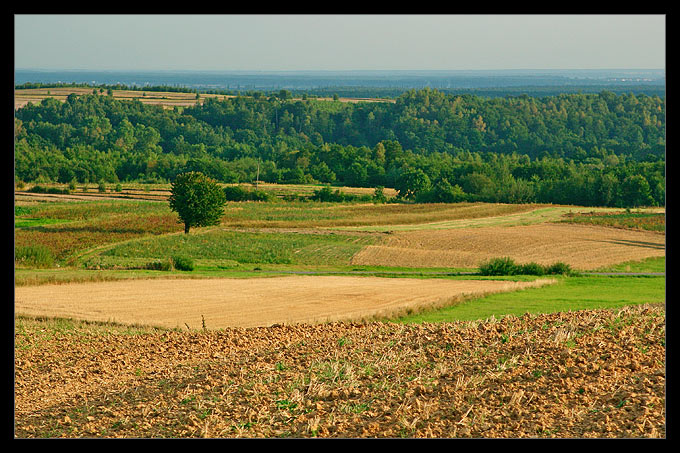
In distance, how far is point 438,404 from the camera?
6.38 meters

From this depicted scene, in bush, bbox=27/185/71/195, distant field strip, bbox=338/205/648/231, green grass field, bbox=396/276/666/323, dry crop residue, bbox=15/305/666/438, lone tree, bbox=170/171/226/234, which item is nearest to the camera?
dry crop residue, bbox=15/305/666/438

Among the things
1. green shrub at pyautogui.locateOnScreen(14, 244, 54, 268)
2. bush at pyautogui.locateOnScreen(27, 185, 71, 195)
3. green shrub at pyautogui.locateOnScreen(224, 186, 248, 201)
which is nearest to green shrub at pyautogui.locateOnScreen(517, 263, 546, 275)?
green shrub at pyautogui.locateOnScreen(14, 244, 54, 268)

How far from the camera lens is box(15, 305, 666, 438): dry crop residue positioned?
5957mm

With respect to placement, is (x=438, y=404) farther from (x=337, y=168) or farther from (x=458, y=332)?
(x=337, y=168)

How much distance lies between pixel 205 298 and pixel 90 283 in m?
4.92

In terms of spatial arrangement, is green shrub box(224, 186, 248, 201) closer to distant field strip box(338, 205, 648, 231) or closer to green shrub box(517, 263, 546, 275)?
distant field strip box(338, 205, 648, 231)

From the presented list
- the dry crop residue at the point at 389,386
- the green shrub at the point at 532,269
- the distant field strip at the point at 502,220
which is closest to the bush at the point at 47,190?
the distant field strip at the point at 502,220

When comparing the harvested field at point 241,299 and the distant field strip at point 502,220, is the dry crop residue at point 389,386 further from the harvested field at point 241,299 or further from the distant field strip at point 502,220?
the distant field strip at point 502,220

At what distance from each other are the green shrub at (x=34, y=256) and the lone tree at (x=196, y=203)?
8.33m

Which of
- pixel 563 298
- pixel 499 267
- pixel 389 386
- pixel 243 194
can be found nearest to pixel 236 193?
pixel 243 194

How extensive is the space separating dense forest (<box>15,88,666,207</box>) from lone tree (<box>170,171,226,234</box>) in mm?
18330

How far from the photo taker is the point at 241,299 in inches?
846

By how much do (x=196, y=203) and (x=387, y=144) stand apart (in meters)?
37.8
